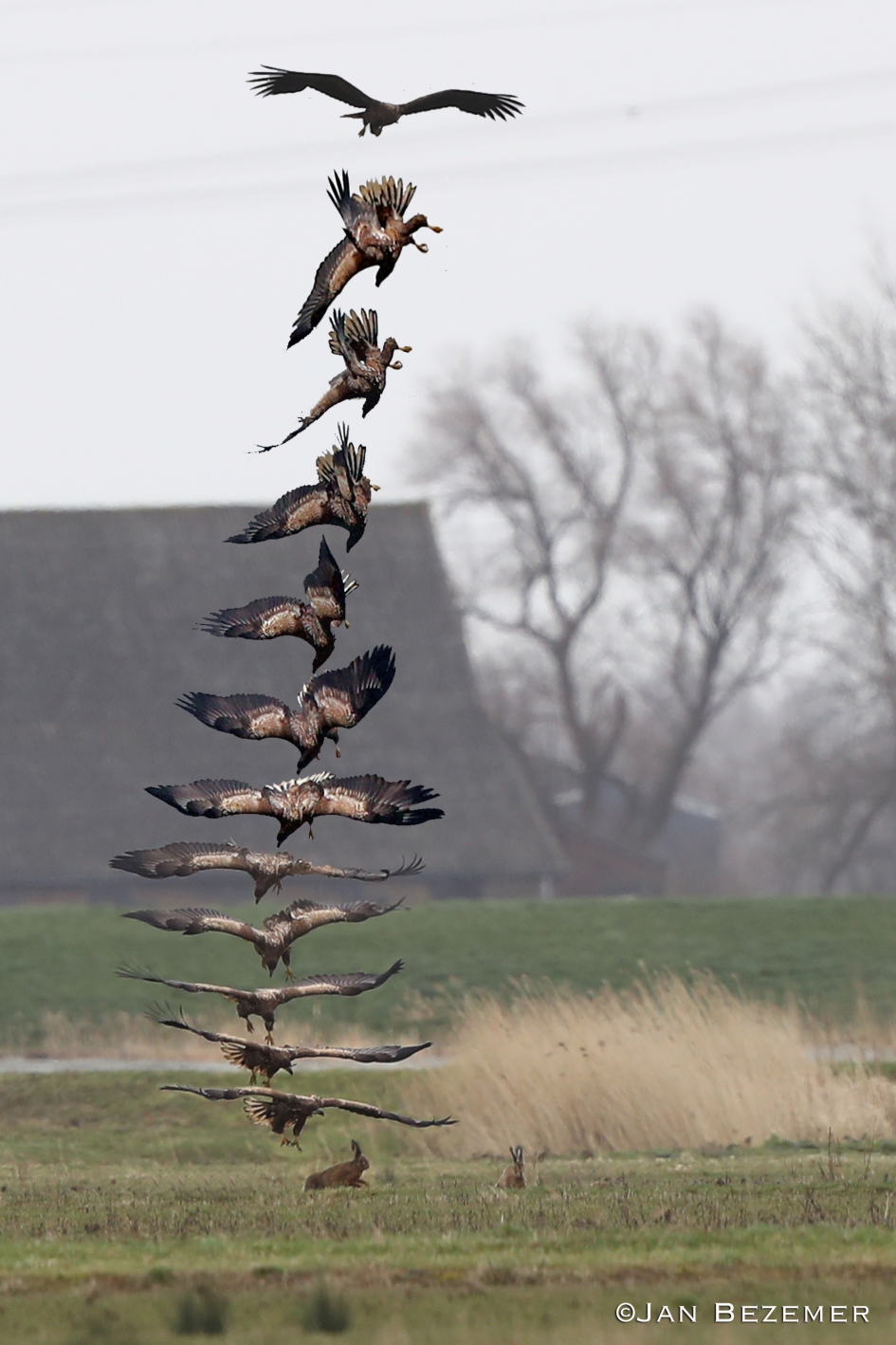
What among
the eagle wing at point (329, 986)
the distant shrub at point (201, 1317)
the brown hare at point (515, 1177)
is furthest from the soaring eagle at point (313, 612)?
the distant shrub at point (201, 1317)

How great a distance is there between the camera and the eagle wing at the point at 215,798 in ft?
41.3

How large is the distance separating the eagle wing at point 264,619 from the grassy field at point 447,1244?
342cm

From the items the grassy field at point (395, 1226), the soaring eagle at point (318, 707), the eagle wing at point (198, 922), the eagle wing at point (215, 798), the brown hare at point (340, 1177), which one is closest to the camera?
the grassy field at point (395, 1226)

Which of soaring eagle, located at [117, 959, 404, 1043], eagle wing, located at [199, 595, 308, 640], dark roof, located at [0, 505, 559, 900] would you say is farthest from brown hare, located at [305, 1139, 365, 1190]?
dark roof, located at [0, 505, 559, 900]

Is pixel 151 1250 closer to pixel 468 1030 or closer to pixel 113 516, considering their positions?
pixel 468 1030

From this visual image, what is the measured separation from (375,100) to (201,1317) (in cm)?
741

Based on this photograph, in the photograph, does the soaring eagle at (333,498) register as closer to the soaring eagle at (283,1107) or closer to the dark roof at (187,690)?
the soaring eagle at (283,1107)

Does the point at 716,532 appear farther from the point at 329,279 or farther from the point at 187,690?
the point at 329,279

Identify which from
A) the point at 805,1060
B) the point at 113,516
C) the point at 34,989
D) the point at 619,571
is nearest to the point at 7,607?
the point at 113,516

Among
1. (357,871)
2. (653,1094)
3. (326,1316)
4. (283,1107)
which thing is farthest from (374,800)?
(653,1094)

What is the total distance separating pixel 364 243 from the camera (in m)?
13.0

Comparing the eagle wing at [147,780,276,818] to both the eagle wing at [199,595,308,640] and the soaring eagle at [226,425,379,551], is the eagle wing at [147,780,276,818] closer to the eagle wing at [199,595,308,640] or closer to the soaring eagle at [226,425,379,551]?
the eagle wing at [199,595,308,640]

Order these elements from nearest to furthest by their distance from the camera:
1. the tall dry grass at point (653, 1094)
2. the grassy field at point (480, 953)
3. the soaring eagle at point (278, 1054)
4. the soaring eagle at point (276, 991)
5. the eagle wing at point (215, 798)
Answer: the eagle wing at point (215, 798)
the soaring eagle at point (276, 991)
the soaring eagle at point (278, 1054)
the tall dry grass at point (653, 1094)
the grassy field at point (480, 953)

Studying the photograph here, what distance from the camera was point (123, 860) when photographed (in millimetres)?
12656
